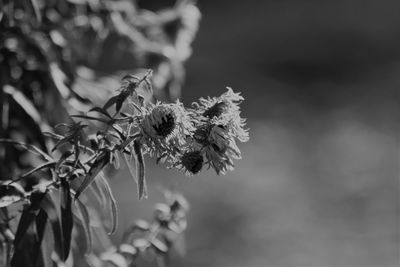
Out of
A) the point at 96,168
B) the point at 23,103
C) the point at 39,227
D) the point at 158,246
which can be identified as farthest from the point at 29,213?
the point at 23,103

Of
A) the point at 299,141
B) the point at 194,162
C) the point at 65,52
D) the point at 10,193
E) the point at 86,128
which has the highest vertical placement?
the point at 299,141

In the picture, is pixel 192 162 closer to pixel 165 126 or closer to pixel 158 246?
pixel 165 126

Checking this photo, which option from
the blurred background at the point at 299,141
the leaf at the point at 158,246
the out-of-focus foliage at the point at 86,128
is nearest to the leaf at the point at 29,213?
the out-of-focus foliage at the point at 86,128

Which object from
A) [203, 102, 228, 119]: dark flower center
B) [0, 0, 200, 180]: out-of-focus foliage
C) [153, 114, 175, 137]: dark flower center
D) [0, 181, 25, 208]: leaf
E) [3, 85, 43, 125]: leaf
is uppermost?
[0, 0, 200, 180]: out-of-focus foliage

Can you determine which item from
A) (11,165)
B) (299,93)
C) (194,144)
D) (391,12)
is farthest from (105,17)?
(391,12)

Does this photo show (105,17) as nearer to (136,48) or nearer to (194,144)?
(136,48)

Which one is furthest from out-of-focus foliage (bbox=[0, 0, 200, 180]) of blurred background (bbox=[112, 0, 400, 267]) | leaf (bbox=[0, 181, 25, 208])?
blurred background (bbox=[112, 0, 400, 267])

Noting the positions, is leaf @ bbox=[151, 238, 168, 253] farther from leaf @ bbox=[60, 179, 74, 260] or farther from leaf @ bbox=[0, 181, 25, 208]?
leaf @ bbox=[60, 179, 74, 260]
